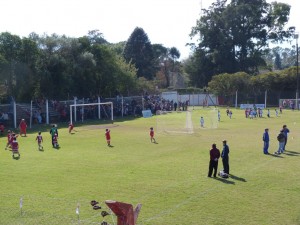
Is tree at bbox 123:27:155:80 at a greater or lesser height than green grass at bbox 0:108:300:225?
greater

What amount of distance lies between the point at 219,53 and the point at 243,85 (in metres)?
15.5

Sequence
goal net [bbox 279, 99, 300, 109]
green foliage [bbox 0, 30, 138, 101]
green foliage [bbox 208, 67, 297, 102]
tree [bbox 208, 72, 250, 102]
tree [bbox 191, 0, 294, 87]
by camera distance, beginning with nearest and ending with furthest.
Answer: green foliage [bbox 0, 30, 138, 101], goal net [bbox 279, 99, 300, 109], green foliage [bbox 208, 67, 297, 102], tree [bbox 208, 72, 250, 102], tree [bbox 191, 0, 294, 87]

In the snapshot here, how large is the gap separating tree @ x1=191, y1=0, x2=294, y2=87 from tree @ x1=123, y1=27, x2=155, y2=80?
11595mm

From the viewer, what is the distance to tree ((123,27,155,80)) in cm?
9200

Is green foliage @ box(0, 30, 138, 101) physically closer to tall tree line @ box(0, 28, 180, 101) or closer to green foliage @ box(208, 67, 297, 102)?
tall tree line @ box(0, 28, 180, 101)

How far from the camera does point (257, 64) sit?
300 feet

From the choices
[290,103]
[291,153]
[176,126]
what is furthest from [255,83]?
[291,153]

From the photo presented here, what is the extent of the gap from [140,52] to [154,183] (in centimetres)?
7665

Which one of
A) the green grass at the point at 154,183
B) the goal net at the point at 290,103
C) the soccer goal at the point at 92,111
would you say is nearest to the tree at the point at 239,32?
the goal net at the point at 290,103

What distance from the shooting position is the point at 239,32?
90.5 metres

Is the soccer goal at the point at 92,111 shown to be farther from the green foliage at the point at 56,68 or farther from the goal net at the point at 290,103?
the goal net at the point at 290,103

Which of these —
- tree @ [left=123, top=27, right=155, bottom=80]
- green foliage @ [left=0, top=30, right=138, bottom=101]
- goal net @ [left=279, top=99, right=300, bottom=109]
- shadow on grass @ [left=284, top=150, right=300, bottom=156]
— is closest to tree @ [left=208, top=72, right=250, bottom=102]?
goal net @ [left=279, top=99, right=300, bottom=109]

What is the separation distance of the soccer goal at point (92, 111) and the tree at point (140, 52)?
38587mm

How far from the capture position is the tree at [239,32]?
296 ft
